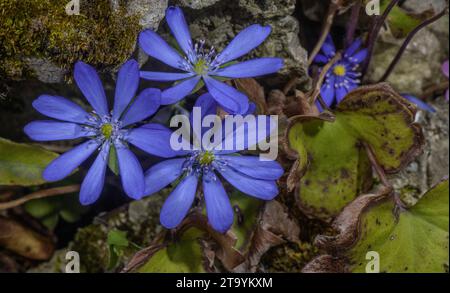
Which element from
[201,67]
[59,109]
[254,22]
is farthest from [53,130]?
[254,22]

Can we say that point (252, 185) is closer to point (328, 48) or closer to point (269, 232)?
point (269, 232)

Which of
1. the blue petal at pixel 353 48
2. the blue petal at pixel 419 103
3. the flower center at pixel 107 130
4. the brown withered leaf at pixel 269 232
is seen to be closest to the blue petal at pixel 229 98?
the flower center at pixel 107 130

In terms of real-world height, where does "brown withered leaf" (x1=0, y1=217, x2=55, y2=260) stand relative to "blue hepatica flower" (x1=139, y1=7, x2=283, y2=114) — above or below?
below

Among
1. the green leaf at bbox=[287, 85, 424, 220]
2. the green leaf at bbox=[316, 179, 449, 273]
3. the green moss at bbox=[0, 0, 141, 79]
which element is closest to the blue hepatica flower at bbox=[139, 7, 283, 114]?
the green moss at bbox=[0, 0, 141, 79]

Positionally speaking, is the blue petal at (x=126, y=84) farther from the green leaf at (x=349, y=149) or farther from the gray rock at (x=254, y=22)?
the green leaf at (x=349, y=149)

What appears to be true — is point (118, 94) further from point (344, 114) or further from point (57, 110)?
point (344, 114)

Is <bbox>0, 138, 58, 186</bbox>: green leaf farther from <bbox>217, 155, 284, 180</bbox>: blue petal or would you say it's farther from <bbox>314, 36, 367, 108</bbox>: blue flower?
<bbox>314, 36, 367, 108</bbox>: blue flower
